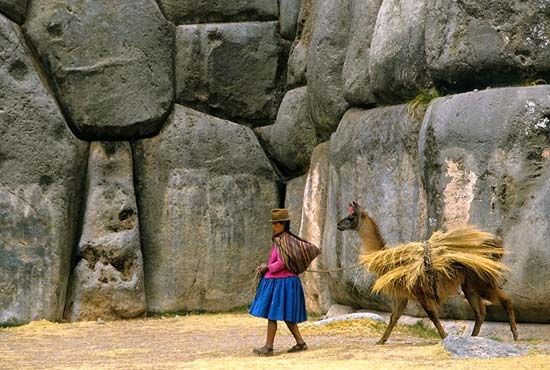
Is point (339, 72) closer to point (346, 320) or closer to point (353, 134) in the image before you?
point (353, 134)

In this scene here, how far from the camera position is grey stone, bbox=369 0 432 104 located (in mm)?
12047

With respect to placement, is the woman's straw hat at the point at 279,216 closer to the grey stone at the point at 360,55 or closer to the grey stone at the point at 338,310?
the grey stone at the point at 360,55

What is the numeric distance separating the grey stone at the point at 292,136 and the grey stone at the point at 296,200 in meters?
0.20

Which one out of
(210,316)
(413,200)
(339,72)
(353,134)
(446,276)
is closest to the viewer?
(446,276)

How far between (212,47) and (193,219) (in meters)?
2.46

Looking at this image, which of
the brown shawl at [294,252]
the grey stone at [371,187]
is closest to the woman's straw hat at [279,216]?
the brown shawl at [294,252]

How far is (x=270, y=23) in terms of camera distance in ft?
53.5

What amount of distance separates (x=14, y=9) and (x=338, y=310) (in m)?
5.84

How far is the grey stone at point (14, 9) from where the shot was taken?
1483cm

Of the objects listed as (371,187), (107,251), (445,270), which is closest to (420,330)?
(371,187)

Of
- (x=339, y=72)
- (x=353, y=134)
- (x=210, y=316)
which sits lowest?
(x=210, y=316)

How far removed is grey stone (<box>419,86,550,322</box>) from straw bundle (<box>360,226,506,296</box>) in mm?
437

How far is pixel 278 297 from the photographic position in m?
10.0

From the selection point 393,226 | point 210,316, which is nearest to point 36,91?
point 210,316
